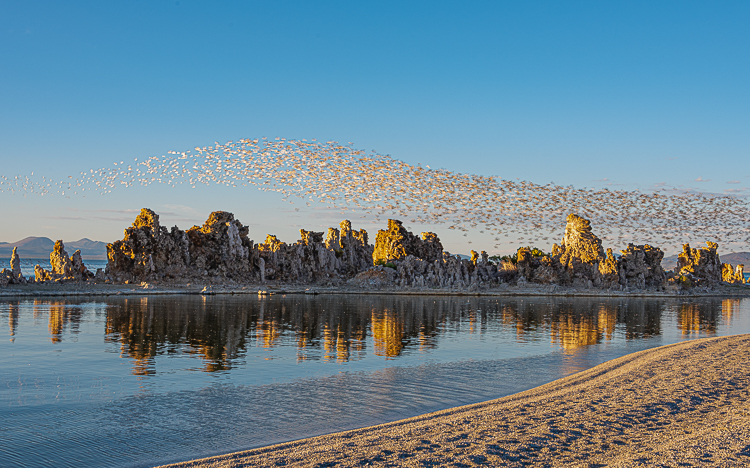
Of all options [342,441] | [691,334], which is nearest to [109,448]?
[342,441]

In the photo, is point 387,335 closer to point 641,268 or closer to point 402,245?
point 402,245

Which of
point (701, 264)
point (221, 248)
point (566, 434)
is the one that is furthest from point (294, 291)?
point (701, 264)

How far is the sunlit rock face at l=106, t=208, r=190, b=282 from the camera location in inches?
4513

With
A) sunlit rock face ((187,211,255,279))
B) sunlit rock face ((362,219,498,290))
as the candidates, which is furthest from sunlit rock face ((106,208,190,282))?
sunlit rock face ((362,219,498,290))

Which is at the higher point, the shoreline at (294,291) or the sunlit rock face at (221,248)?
the sunlit rock face at (221,248)

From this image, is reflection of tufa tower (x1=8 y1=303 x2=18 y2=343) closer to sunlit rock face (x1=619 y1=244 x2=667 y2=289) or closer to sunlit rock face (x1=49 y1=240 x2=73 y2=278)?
sunlit rock face (x1=49 y1=240 x2=73 y2=278)

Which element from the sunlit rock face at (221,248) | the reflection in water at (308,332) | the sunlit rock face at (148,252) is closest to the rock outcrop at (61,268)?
the sunlit rock face at (148,252)

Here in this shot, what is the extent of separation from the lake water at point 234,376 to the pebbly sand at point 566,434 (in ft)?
5.07

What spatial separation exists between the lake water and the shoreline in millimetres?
48797

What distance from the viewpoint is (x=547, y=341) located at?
117 feet

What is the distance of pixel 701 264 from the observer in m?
161

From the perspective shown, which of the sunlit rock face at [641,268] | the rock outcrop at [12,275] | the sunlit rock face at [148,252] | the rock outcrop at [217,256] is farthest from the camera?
the sunlit rock face at [641,268]

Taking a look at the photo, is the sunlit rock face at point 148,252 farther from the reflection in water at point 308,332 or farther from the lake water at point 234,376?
the lake water at point 234,376

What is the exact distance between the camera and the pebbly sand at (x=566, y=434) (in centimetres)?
1112
